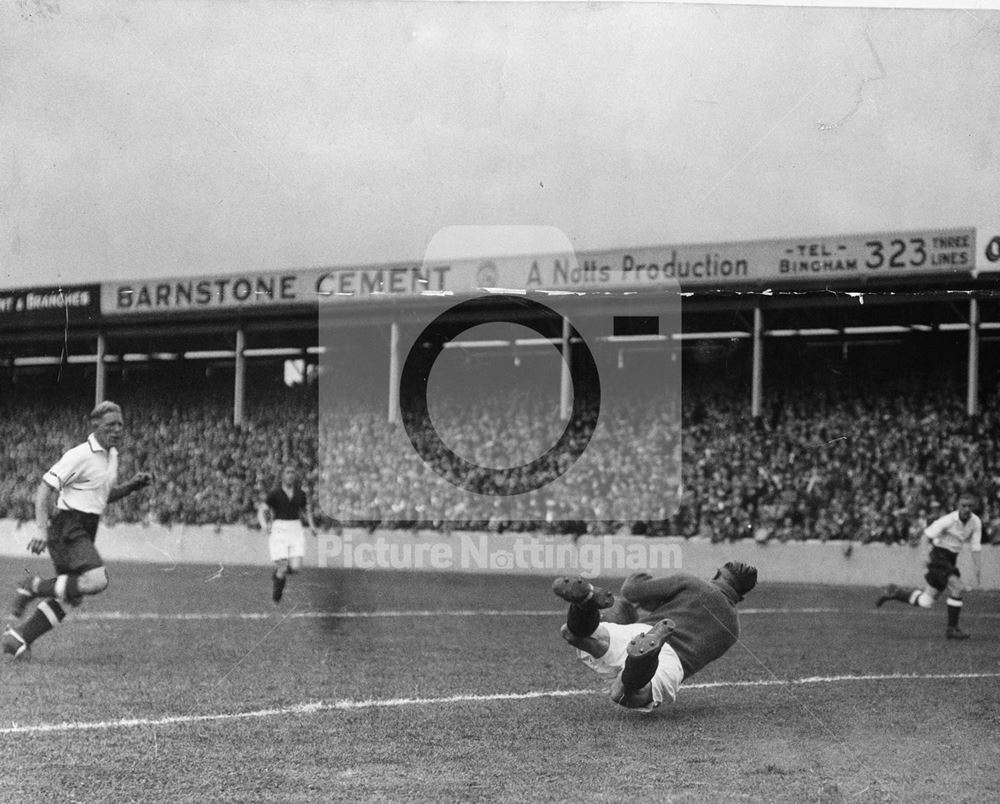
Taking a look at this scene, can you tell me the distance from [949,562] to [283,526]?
4.43 m

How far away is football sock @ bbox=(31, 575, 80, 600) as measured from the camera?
18.0 ft

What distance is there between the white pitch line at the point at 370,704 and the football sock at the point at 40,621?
1093 mm

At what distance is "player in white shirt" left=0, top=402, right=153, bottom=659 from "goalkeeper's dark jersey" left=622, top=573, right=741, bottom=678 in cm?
256

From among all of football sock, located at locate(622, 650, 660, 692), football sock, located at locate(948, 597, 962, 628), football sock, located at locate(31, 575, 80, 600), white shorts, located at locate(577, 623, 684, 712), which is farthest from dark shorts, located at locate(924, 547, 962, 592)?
A: football sock, located at locate(31, 575, 80, 600)

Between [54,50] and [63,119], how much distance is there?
38 cm

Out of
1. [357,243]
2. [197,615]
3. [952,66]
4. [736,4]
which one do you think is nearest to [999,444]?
[952,66]

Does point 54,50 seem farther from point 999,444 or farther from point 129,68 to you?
point 999,444

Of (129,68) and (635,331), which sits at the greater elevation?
(129,68)

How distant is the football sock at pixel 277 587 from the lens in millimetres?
7041

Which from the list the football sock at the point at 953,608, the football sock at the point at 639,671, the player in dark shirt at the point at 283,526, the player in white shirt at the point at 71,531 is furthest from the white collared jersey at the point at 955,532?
the player in white shirt at the point at 71,531

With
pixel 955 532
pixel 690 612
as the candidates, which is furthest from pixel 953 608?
pixel 690 612

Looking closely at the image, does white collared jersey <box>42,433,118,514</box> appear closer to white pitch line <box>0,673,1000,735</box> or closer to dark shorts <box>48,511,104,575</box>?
dark shorts <box>48,511,104,575</box>

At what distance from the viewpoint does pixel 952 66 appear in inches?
243

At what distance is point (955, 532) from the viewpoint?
7102 mm
